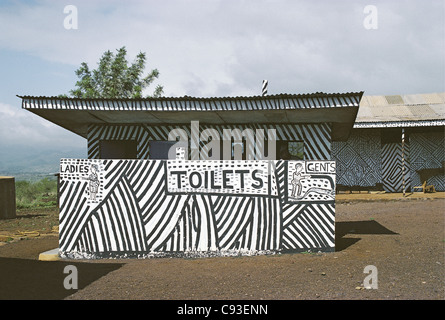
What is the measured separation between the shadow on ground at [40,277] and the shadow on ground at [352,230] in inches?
206

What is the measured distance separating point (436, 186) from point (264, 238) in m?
16.9

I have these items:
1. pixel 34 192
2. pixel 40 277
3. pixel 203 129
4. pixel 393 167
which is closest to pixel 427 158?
pixel 393 167

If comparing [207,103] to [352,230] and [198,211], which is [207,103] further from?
[352,230]

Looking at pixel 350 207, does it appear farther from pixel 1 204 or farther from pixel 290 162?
pixel 1 204

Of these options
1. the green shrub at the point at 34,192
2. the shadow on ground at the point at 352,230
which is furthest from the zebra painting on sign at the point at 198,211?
the green shrub at the point at 34,192

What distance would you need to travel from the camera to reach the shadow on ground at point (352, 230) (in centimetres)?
917

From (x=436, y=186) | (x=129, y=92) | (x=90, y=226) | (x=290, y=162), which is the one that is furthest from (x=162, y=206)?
(x=129, y=92)

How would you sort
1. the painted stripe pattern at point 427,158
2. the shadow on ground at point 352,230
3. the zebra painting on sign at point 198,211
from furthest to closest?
the painted stripe pattern at point 427,158 → the shadow on ground at point 352,230 → the zebra painting on sign at point 198,211

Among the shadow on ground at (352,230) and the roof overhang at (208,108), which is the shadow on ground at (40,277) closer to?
the roof overhang at (208,108)

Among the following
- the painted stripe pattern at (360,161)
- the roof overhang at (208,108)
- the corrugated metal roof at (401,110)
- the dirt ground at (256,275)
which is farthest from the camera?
the painted stripe pattern at (360,161)

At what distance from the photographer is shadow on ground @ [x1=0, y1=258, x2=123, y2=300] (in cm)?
561

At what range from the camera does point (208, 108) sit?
9875 mm

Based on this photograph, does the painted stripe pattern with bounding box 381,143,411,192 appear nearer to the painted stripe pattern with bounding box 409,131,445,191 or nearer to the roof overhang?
the painted stripe pattern with bounding box 409,131,445,191

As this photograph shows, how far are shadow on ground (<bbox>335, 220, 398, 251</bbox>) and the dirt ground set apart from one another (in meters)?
0.09
